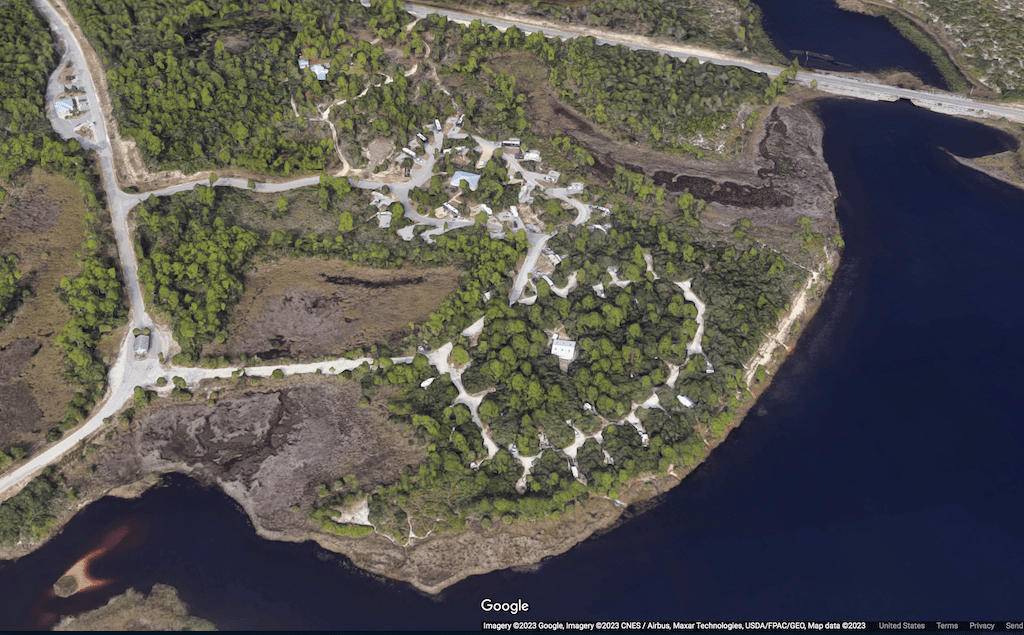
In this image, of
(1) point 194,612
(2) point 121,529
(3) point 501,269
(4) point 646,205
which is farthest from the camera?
(4) point 646,205

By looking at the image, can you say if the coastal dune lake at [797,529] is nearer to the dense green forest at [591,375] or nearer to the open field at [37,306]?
the dense green forest at [591,375]

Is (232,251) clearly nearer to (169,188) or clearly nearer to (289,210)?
(289,210)

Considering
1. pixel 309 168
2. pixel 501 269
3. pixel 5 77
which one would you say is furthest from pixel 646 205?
pixel 5 77

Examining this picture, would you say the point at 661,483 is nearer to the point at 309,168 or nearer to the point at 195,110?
the point at 309,168

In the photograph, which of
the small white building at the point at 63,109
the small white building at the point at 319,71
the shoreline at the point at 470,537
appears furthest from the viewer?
the small white building at the point at 319,71

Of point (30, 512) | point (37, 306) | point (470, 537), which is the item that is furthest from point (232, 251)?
point (470, 537)

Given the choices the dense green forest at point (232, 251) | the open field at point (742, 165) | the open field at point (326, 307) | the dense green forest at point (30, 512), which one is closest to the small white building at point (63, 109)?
the dense green forest at point (232, 251)
